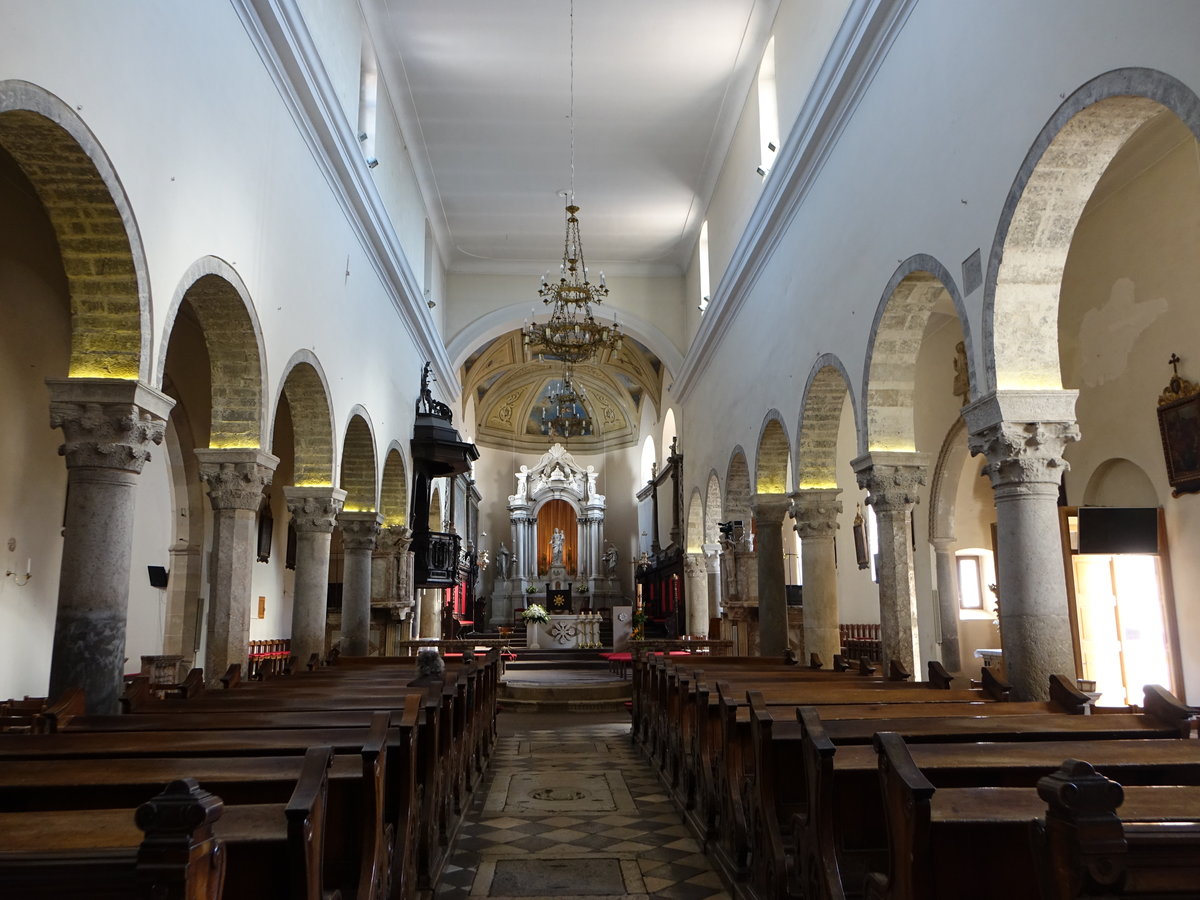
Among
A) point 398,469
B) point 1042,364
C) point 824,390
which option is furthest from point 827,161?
point 398,469

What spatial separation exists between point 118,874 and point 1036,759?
116 inches

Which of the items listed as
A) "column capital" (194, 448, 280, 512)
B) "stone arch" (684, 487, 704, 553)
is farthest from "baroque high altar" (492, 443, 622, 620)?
"column capital" (194, 448, 280, 512)

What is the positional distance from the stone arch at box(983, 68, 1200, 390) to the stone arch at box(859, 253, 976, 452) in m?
1.53

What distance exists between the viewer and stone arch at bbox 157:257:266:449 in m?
7.62

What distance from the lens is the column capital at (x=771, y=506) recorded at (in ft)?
41.5

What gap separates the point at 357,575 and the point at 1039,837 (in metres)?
12.6

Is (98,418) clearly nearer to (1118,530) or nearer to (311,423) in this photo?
(311,423)

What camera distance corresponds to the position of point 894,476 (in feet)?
28.1

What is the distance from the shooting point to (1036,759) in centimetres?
336

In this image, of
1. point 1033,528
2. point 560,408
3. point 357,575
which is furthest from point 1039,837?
point 560,408

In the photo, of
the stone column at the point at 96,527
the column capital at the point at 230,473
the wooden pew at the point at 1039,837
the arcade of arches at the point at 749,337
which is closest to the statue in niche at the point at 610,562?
the arcade of arches at the point at 749,337

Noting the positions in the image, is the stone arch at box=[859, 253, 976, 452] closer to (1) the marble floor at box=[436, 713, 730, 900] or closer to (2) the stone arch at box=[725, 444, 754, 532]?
(1) the marble floor at box=[436, 713, 730, 900]

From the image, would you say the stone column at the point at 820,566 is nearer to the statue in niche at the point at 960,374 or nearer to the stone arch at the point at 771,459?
the stone arch at the point at 771,459

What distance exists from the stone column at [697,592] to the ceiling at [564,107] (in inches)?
253
